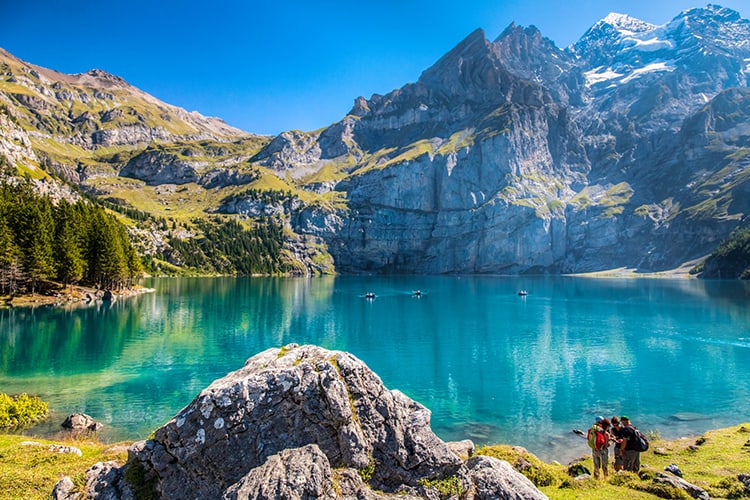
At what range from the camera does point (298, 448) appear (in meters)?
12.2

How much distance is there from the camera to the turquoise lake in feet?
116

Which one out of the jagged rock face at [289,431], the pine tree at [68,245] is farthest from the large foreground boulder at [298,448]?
the pine tree at [68,245]

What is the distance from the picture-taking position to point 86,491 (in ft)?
40.2

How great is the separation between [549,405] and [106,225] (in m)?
107

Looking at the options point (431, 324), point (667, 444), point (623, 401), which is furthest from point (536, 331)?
point (667, 444)

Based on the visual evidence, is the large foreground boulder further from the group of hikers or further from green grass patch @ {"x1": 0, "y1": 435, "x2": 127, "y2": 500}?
the group of hikers

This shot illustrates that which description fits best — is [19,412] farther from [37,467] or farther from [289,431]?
[289,431]

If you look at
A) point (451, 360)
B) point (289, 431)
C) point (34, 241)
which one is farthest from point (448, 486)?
point (34, 241)

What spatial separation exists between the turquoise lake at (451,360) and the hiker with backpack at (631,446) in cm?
830

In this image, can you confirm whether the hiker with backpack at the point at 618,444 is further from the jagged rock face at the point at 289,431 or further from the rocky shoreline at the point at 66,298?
the rocky shoreline at the point at 66,298

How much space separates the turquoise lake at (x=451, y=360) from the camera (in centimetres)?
3541

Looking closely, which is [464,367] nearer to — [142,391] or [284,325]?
[142,391]

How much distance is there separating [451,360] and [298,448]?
158ft

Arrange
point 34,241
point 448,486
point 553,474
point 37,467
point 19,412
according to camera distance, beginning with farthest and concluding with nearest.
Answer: point 34,241 → point 19,412 → point 553,474 → point 37,467 → point 448,486
